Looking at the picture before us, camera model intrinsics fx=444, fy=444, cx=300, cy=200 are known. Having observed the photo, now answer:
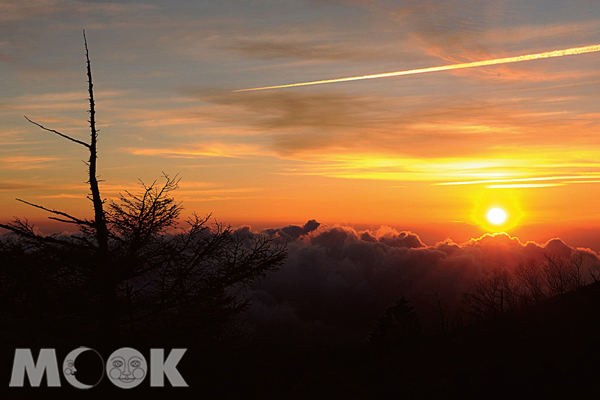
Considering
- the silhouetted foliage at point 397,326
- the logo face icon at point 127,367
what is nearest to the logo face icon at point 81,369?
the logo face icon at point 127,367

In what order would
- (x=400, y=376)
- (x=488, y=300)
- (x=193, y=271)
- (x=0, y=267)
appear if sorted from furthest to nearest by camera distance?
(x=488, y=300) → (x=400, y=376) → (x=193, y=271) → (x=0, y=267)

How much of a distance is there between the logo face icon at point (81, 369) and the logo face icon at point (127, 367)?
0.28 meters

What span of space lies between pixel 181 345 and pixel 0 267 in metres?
3.98

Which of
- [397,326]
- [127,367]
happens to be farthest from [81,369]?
[397,326]

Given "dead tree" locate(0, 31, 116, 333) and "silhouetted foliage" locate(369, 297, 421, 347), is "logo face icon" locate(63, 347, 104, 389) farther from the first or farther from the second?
"silhouetted foliage" locate(369, 297, 421, 347)

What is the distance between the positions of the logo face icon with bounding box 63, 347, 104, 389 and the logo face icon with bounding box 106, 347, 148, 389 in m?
0.28

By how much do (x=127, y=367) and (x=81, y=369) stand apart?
996mm

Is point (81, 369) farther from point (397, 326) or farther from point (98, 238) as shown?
point (397, 326)

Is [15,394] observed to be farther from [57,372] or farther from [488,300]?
[488,300]

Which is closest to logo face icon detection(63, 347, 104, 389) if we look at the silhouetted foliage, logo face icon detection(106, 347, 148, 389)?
logo face icon detection(106, 347, 148, 389)

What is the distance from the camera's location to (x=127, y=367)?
9.76 metres

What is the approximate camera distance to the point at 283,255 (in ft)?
37.1

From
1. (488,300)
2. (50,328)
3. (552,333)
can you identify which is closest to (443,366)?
(552,333)

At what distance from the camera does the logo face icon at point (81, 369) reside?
31.3ft
